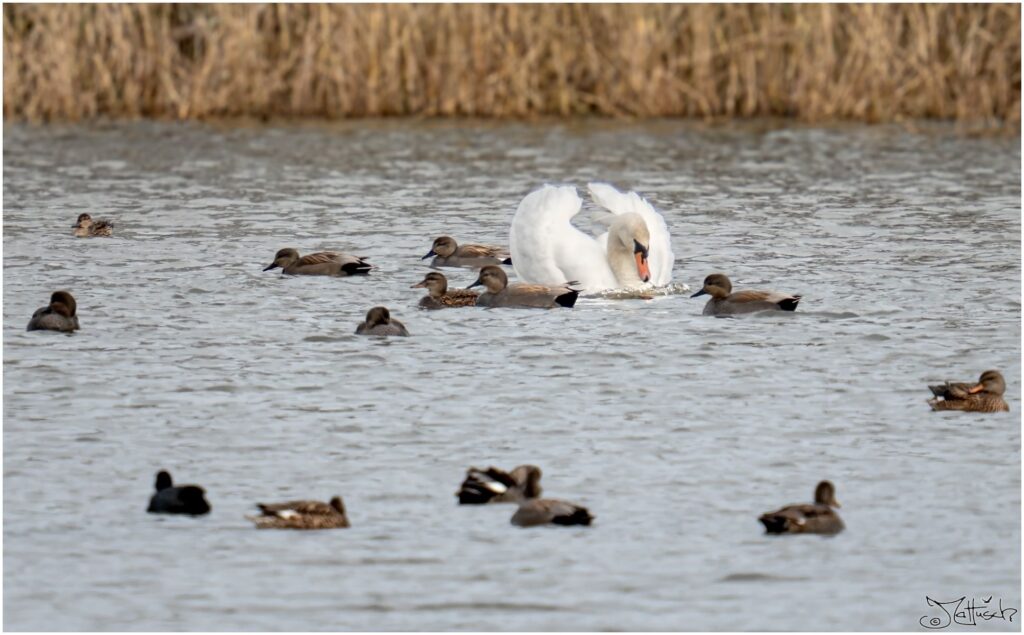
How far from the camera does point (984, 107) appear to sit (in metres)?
23.8

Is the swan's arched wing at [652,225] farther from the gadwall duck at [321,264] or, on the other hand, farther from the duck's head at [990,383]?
the duck's head at [990,383]

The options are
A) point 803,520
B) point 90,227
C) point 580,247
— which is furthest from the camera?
point 90,227

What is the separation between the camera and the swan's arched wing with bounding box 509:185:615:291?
44.9 ft

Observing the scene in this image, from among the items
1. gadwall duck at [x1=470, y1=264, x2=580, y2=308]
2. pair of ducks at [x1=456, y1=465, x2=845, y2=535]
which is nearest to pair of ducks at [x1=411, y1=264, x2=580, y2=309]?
gadwall duck at [x1=470, y1=264, x2=580, y2=308]

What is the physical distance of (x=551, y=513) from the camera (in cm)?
779

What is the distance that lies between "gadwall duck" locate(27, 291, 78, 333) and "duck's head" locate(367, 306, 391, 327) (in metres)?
1.76

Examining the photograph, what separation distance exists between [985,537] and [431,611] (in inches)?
88.4

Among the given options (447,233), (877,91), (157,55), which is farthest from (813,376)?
(157,55)

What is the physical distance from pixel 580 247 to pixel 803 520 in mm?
6354

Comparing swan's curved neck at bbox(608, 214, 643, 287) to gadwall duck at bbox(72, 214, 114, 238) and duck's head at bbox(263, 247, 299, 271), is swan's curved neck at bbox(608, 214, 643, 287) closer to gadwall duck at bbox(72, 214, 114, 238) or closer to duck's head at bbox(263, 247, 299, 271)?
duck's head at bbox(263, 247, 299, 271)

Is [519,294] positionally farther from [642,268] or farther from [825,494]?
[825,494]

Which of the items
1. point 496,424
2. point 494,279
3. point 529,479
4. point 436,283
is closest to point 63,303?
point 436,283

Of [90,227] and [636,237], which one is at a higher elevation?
[636,237]

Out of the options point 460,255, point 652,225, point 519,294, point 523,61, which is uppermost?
point 523,61
